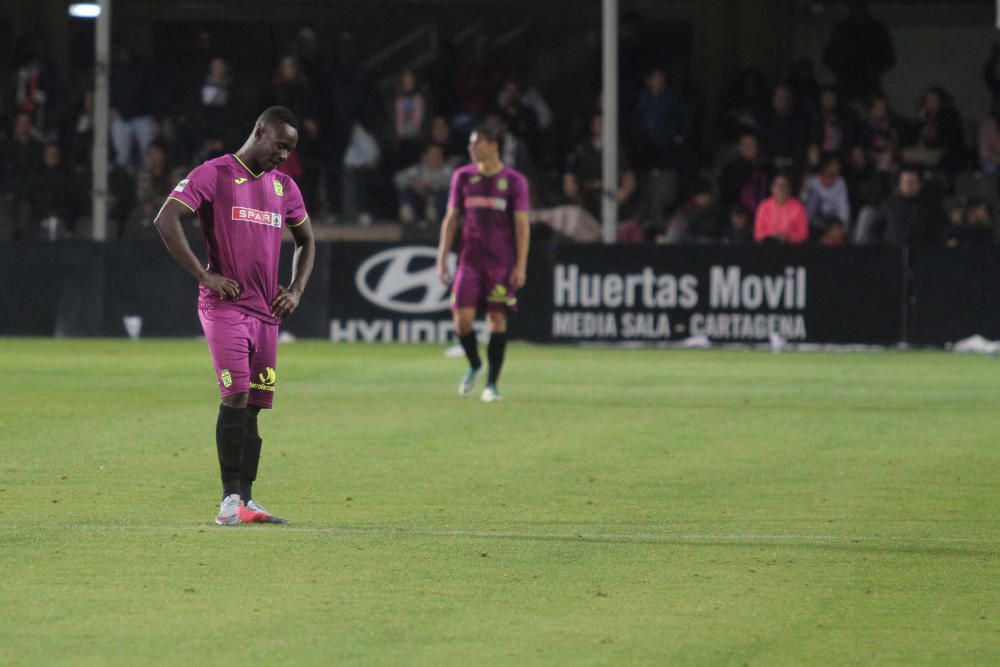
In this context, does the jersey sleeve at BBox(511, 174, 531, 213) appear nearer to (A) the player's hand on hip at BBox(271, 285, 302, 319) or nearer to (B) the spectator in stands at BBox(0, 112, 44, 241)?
(A) the player's hand on hip at BBox(271, 285, 302, 319)

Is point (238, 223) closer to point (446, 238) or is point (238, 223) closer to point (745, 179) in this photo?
point (446, 238)

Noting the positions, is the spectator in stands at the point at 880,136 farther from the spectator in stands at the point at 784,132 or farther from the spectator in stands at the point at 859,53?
the spectator in stands at the point at 784,132

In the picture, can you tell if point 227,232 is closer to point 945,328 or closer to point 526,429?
point 526,429

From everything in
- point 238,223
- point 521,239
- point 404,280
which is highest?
point 521,239

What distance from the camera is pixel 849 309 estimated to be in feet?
76.3

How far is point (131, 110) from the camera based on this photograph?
2795cm

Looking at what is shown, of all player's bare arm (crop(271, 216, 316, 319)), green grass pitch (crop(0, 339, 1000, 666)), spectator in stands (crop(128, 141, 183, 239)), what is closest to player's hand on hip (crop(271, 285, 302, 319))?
player's bare arm (crop(271, 216, 316, 319))

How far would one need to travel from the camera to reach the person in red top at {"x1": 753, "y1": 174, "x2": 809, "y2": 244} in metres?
24.1

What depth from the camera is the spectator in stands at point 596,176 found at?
86.1ft

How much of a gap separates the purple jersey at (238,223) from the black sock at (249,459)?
527mm

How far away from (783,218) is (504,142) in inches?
175

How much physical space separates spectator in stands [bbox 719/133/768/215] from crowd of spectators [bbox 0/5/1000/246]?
2cm

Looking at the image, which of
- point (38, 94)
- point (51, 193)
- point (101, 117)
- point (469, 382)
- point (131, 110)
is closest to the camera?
point (469, 382)

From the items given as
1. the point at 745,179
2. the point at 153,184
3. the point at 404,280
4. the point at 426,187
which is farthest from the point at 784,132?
the point at 153,184
